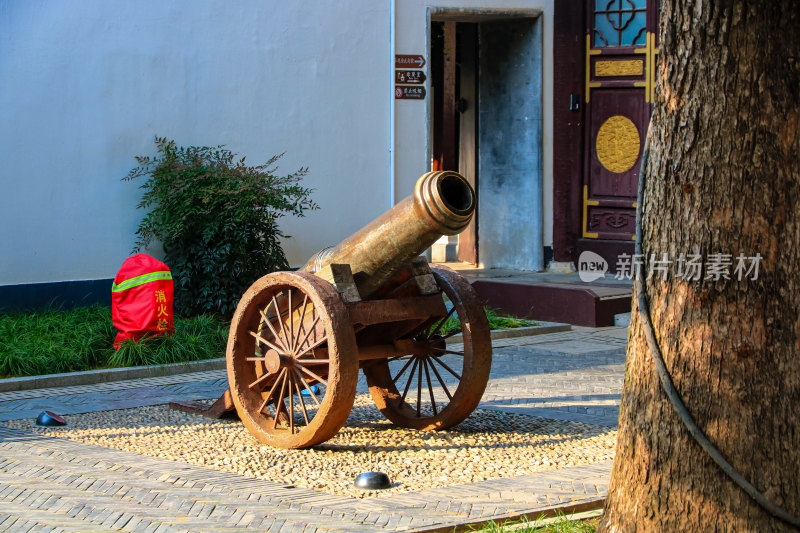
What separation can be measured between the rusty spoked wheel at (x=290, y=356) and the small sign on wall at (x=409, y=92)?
6.47 m

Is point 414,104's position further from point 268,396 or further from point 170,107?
point 268,396

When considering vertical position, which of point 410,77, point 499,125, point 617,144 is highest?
point 410,77

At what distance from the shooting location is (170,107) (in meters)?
11.3

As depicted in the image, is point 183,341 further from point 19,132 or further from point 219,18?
point 219,18

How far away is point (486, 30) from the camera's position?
1394 centimetres

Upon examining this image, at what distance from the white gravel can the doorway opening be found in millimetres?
6902

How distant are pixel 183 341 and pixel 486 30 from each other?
6811 millimetres

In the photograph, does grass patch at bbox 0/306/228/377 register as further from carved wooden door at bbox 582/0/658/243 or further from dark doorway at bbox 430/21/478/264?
dark doorway at bbox 430/21/478/264

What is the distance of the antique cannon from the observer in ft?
18.8

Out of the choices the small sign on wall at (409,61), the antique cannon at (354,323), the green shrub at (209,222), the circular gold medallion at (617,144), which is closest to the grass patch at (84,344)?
the green shrub at (209,222)

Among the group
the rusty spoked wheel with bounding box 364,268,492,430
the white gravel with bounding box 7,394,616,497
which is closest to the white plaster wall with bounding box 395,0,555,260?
the white gravel with bounding box 7,394,616,497

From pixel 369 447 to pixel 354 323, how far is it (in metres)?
0.77

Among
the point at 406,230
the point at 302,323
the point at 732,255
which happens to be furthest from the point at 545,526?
the point at 302,323

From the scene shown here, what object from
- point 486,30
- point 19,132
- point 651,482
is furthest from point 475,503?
point 486,30
